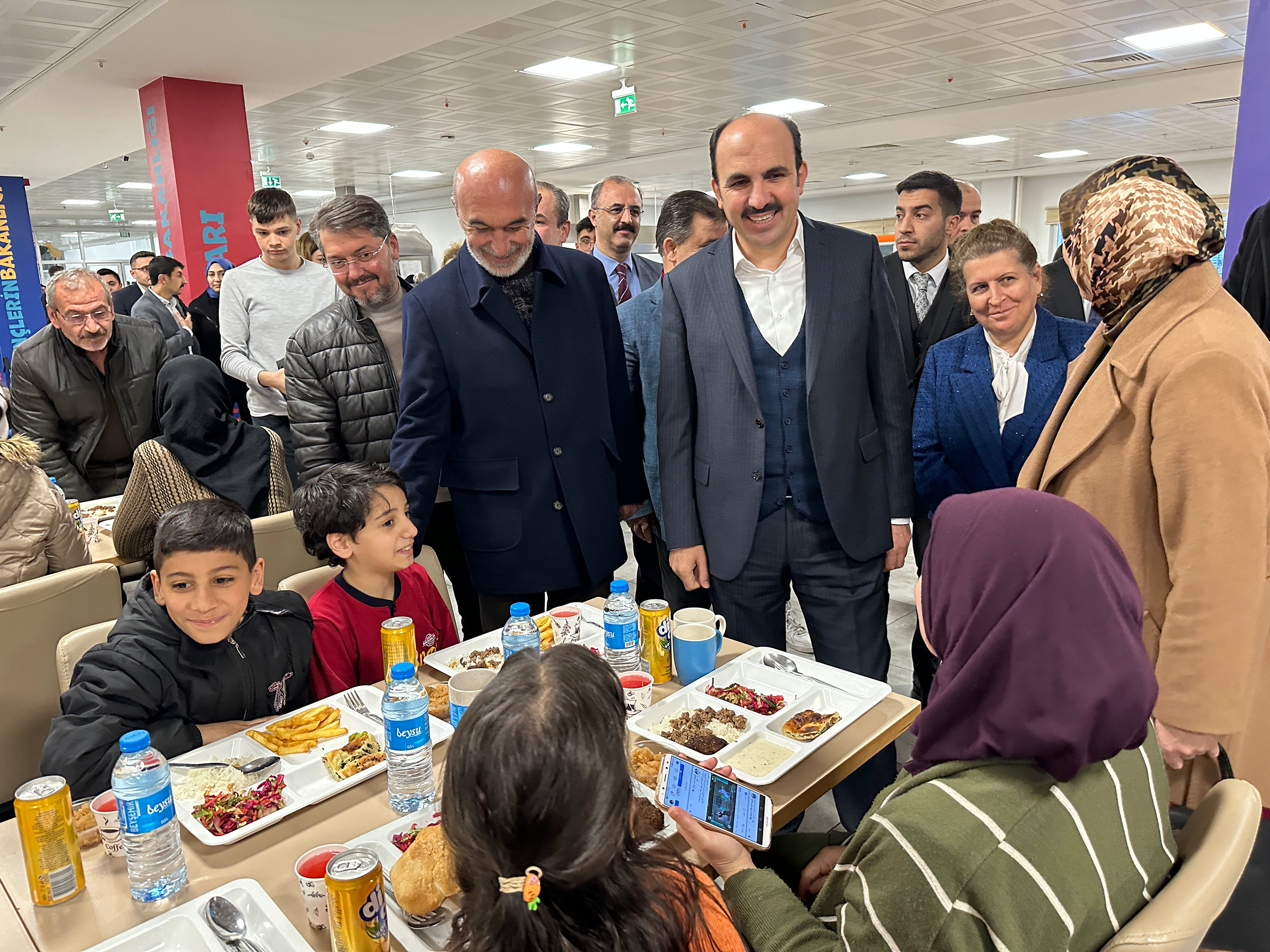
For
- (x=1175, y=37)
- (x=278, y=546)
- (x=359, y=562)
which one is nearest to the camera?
(x=359, y=562)

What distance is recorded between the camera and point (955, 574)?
1125 mm

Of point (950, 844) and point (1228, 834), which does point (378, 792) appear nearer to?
point (950, 844)

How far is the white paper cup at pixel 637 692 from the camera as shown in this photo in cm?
168

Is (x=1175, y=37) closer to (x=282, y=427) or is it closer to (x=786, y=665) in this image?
(x=282, y=427)

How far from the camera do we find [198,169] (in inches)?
264

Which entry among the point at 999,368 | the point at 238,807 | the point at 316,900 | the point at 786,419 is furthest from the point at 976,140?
the point at 316,900

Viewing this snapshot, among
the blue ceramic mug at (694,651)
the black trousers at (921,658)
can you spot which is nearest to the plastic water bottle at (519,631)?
the blue ceramic mug at (694,651)

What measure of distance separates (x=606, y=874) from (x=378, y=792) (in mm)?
708

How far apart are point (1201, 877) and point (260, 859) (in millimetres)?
1281

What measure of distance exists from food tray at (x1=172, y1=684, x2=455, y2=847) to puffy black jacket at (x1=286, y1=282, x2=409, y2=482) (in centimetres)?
121

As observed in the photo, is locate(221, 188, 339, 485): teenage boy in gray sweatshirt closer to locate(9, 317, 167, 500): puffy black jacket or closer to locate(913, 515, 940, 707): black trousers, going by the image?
locate(9, 317, 167, 500): puffy black jacket

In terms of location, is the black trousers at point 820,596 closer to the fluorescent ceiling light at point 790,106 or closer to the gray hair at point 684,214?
the gray hair at point 684,214

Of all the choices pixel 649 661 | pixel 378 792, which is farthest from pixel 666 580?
pixel 378 792

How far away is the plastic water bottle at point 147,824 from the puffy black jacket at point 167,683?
1.20 feet
